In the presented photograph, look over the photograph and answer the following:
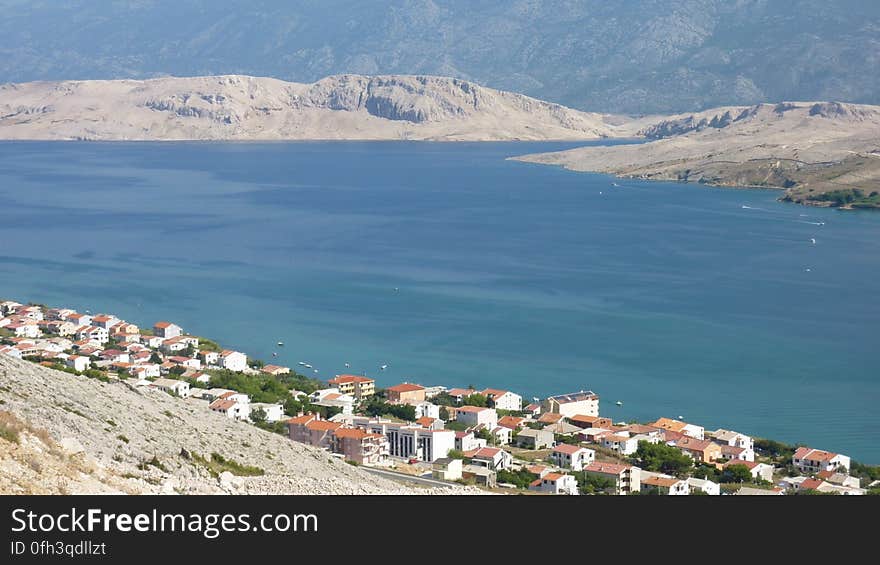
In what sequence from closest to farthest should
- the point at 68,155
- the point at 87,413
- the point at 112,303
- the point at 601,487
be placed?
the point at 87,413, the point at 601,487, the point at 112,303, the point at 68,155

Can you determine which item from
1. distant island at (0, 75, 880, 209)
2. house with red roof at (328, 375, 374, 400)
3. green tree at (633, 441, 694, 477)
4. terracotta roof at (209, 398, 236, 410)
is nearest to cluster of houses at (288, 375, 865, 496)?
green tree at (633, 441, 694, 477)

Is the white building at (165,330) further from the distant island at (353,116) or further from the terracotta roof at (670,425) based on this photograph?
the distant island at (353,116)

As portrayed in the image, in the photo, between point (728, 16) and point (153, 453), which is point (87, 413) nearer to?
point (153, 453)

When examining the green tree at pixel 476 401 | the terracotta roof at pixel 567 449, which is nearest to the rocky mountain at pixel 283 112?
the green tree at pixel 476 401

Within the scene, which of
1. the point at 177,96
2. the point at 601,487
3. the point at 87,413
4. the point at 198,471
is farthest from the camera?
the point at 177,96

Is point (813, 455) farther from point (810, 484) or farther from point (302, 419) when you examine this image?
point (302, 419)

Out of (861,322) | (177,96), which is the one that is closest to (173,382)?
(861,322)

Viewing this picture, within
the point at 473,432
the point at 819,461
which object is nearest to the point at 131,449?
the point at 473,432
